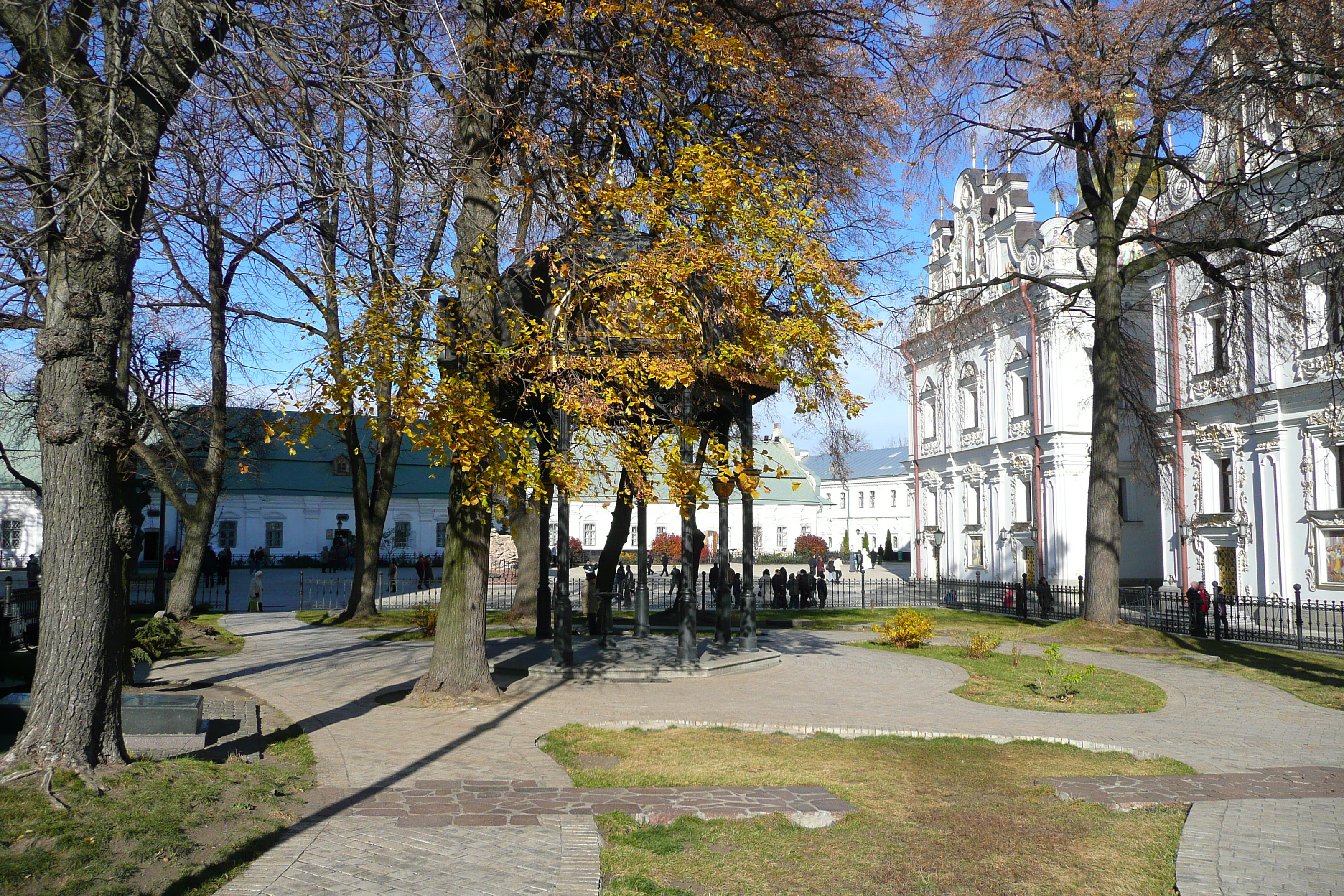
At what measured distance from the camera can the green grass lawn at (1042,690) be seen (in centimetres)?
1092

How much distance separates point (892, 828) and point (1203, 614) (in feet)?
56.8

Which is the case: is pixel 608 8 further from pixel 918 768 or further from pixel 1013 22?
pixel 1013 22

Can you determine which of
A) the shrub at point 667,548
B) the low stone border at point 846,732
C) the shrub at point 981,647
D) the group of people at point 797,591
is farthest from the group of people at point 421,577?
the low stone border at point 846,732

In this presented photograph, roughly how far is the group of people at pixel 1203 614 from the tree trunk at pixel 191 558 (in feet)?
64.9

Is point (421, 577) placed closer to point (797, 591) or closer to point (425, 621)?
point (797, 591)

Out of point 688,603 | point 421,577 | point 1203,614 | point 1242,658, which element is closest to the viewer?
point 688,603

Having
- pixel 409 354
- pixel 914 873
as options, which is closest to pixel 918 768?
pixel 914 873

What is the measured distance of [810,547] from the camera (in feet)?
220

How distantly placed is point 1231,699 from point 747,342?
7673 millimetres

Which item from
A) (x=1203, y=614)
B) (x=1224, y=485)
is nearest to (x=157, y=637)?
(x=1203, y=614)

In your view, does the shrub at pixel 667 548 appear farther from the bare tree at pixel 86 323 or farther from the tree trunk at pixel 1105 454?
the bare tree at pixel 86 323

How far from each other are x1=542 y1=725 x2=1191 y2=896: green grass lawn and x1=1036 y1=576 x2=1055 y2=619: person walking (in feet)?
62.2

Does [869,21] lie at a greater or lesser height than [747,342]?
greater

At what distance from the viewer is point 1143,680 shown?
1307 cm
